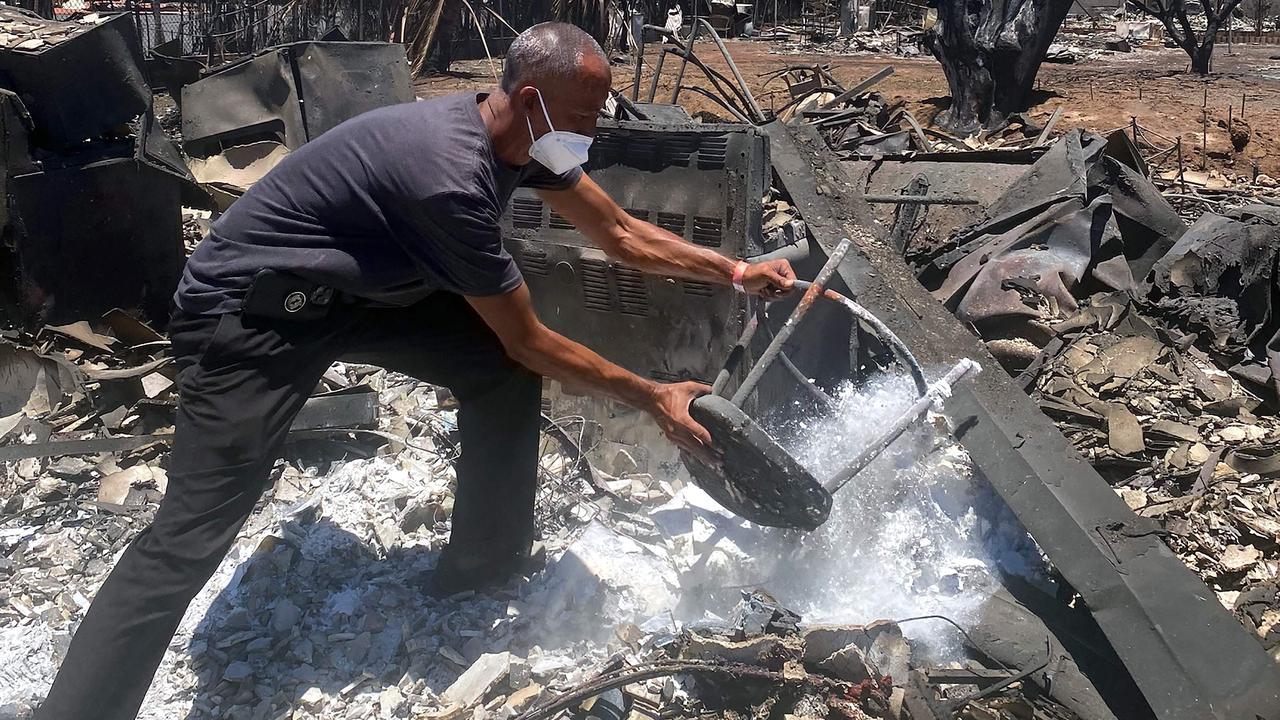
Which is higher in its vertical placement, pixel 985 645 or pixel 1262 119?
pixel 1262 119

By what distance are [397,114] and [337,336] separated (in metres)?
0.64

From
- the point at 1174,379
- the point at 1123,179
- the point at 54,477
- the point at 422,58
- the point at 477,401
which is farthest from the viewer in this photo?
the point at 422,58

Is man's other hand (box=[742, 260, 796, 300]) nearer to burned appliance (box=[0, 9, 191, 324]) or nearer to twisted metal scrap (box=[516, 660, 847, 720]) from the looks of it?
twisted metal scrap (box=[516, 660, 847, 720])

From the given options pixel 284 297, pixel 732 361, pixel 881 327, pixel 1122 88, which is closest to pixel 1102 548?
pixel 881 327

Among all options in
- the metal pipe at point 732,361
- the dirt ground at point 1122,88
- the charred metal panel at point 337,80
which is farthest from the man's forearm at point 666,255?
the dirt ground at point 1122,88

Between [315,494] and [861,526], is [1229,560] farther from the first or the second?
[315,494]

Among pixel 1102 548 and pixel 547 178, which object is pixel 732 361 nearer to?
pixel 547 178

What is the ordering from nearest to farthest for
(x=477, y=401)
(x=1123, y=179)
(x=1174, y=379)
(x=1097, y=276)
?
(x=477, y=401), (x=1174, y=379), (x=1097, y=276), (x=1123, y=179)

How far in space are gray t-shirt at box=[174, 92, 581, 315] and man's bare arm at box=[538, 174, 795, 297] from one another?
0.48 metres

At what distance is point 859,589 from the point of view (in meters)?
3.35

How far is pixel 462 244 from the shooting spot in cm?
225

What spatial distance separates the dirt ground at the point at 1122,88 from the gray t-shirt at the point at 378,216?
876cm

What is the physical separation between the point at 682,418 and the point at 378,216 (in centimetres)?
98

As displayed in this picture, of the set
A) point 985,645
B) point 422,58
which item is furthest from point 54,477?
point 422,58
